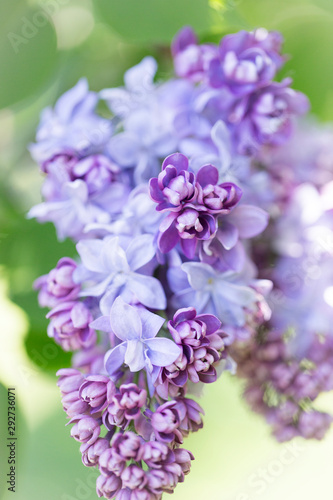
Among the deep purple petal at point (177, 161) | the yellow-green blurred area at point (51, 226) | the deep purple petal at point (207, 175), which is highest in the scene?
the deep purple petal at point (177, 161)

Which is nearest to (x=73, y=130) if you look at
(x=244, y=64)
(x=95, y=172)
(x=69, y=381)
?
(x=95, y=172)

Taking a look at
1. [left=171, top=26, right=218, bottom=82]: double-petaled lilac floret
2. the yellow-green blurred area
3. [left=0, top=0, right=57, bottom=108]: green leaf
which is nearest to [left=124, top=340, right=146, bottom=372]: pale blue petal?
the yellow-green blurred area

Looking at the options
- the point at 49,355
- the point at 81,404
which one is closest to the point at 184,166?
the point at 81,404

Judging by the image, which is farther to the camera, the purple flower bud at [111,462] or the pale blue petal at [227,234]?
the pale blue petal at [227,234]

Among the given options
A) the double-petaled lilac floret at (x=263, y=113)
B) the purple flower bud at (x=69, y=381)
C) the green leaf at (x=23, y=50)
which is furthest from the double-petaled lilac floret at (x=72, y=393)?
the green leaf at (x=23, y=50)

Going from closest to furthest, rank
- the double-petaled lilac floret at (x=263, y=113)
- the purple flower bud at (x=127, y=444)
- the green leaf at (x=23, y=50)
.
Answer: the purple flower bud at (x=127, y=444) < the double-petaled lilac floret at (x=263, y=113) < the green leaf at (x=23, y=50)

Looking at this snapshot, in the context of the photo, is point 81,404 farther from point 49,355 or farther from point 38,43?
point 38,43

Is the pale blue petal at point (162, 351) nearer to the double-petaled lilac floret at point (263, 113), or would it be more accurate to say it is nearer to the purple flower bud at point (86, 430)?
the purple flower bud at point (86, 430)

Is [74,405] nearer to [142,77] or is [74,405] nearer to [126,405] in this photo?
[126,405]
